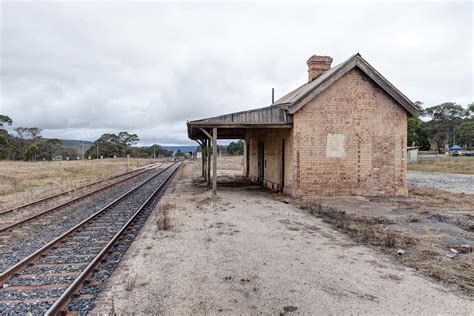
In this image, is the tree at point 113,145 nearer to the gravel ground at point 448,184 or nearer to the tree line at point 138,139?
the tree line at point 138,139

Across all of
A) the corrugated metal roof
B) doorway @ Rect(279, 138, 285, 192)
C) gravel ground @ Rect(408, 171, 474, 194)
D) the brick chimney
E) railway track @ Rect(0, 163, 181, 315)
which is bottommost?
railway track @ Rect(0, 163, 181, 315)

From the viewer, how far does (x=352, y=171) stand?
13.9 meters

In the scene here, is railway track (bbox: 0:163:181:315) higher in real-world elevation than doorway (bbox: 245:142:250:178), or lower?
lower

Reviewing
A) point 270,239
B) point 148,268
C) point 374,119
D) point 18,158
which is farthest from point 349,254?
point 18,158

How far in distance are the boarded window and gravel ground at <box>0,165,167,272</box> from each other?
887cm

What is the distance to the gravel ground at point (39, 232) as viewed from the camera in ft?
21.3

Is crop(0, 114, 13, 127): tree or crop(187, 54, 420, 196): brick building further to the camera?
crop(0, 114, 13, 127): tree

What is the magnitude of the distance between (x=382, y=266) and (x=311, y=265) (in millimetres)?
1180

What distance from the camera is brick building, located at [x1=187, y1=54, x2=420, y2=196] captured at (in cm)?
1350

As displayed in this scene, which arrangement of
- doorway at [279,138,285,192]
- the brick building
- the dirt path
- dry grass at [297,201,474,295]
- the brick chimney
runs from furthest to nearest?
the brick chimney
doorway at [279,138,285,192]
the brick building
dry grass at [297,201,474,295]
the dirt path

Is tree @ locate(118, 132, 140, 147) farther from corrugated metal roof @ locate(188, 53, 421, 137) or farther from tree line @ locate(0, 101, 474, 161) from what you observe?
corrugated metal roof @ locate(188, 53, 421, 137)

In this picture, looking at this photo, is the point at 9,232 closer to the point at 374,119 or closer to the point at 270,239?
the point at 270,239

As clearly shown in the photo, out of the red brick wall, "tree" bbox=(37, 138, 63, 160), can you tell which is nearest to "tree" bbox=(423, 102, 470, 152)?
the red brick wall

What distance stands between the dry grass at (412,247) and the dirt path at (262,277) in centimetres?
32
